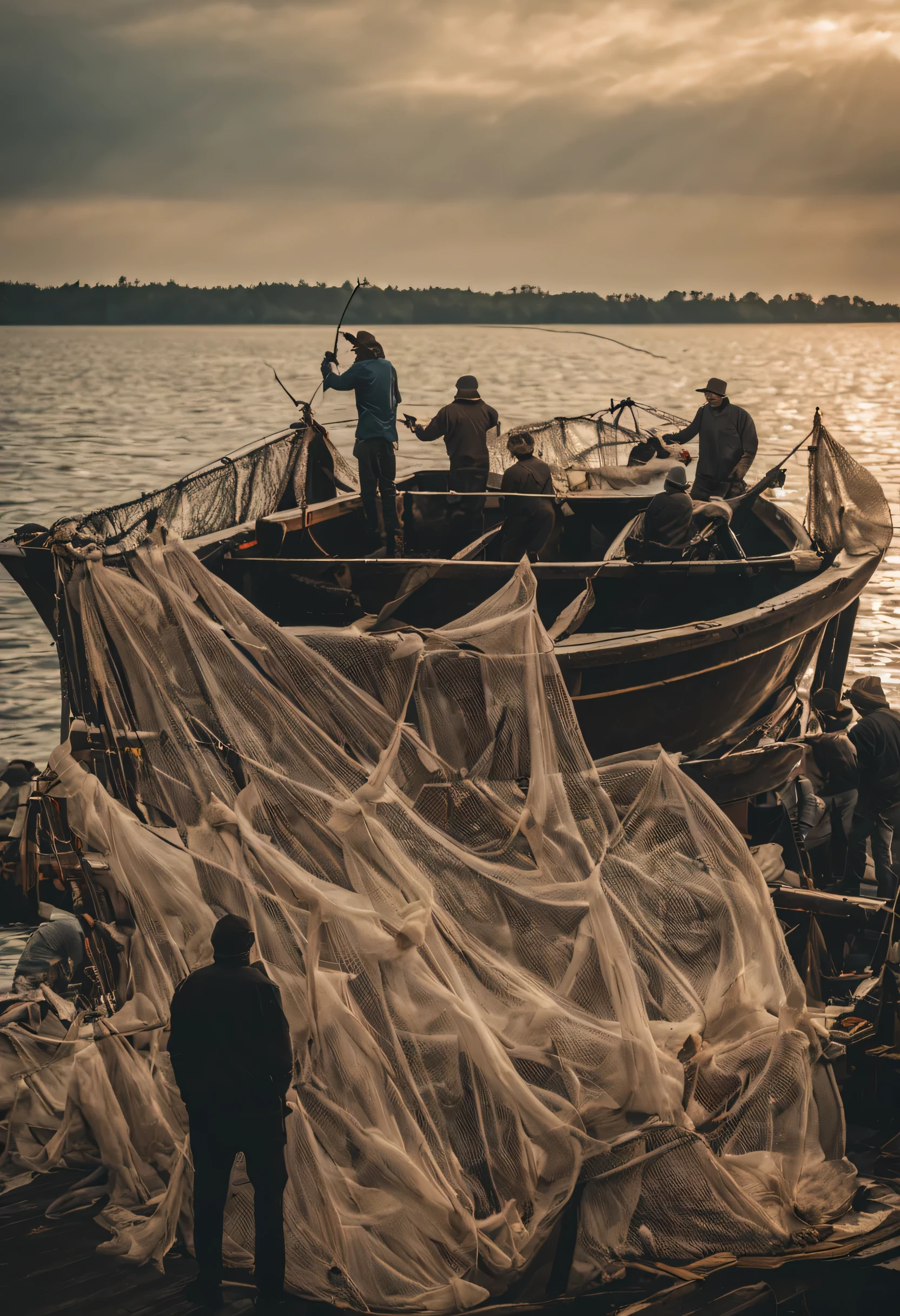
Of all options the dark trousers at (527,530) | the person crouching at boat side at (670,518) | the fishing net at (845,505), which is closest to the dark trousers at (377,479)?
the dark trousers at (527,530)

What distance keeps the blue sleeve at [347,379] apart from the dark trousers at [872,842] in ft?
17.2

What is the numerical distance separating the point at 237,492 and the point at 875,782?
20.2 feet

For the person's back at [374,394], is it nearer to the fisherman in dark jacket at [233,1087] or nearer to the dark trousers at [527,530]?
the dark trousers at [527,530]

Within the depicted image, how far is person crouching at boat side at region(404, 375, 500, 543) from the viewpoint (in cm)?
1131

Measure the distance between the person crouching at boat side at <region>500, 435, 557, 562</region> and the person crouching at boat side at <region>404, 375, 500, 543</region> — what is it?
39.9 inches

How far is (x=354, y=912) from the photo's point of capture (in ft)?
17.9

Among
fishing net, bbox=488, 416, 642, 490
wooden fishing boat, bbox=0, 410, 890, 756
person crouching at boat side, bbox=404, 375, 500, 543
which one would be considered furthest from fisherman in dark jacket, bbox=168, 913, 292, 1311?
fishing net, bbox=488, 416, 642, 490

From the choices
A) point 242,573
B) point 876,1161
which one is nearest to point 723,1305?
point 876,1161

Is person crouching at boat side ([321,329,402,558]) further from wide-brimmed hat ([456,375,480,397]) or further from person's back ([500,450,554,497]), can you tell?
person's back ([500,450,554,497])

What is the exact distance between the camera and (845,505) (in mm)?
12164

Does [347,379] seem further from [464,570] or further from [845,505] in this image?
[845,505]

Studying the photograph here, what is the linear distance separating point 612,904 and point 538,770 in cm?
79

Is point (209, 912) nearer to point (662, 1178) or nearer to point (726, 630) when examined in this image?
point (662, 1178)

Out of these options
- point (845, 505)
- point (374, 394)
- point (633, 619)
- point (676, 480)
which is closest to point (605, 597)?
point (633, 619)
